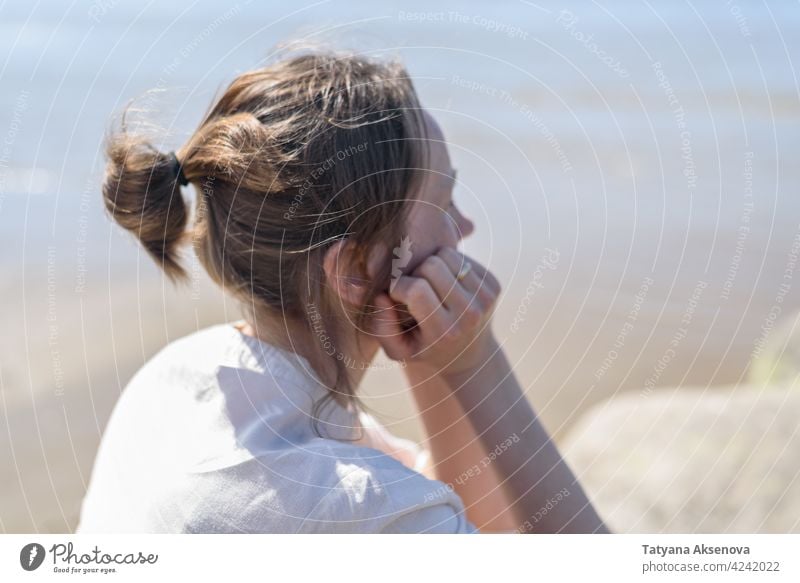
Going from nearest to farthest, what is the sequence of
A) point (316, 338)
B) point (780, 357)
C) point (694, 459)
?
point (316, 338) → point (694, 459) → point (780, 357)

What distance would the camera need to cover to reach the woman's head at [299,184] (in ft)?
2.21

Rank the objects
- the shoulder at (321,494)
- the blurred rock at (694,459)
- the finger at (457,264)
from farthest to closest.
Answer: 1. the blurred rock at (694,459)
2. the finger at (457,264)
3. the shoulder at (321,494)

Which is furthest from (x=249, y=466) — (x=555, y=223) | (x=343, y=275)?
(x=555, y=223)

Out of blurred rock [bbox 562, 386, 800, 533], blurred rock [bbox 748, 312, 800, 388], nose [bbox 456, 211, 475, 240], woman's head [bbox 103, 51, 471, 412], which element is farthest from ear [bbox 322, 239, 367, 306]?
blurred rock [bbox 748, 312, 800, 388]

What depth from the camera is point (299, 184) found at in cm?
67

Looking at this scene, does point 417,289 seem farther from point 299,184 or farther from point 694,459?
point 694,459

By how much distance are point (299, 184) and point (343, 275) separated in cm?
10

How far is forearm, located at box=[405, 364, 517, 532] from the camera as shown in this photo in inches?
30.4

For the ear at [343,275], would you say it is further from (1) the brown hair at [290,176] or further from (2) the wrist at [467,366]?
(2) the wrist at [467,366]

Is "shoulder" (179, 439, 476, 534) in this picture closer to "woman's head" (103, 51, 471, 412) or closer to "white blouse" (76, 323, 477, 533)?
"white blouse" (76, 323, 477, 533)

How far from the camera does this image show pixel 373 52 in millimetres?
769

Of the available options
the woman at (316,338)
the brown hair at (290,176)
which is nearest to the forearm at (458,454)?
the woman at (316,338)

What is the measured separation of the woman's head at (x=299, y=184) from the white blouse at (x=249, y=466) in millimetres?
61

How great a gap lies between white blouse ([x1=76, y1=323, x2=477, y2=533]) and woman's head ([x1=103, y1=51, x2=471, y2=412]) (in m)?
0.06
